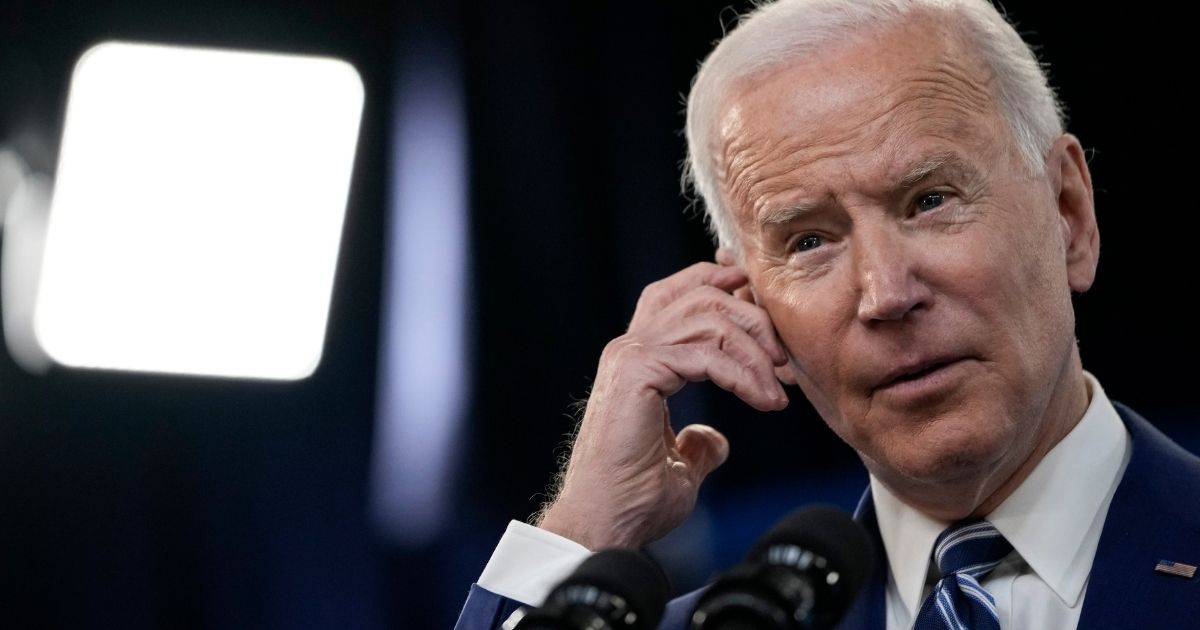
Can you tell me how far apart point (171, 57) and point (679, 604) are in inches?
107

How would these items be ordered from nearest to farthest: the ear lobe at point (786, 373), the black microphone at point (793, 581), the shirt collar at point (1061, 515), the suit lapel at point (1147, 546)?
the black microphone at point (793, 581) → the suit lapel at point (1147, 546) → the shirt collar at point (1061, 515) → the ear lobe at point (786, 373)

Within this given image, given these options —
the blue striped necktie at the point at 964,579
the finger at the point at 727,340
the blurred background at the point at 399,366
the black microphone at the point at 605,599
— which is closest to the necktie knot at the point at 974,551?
the blue striped necktie at the point at 964,579

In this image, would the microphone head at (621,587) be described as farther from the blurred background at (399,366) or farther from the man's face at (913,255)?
the blurred background at (399,366)

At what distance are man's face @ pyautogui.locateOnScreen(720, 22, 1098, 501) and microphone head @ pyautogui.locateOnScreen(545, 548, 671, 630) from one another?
0.72 meters

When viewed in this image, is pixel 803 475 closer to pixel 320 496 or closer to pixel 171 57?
pixel 320 496

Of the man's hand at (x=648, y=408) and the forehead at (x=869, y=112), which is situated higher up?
the forehead at (x=869, y=112)

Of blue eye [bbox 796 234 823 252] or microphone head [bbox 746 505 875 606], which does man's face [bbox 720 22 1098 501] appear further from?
microphone head [bbox 746 505 875 606]

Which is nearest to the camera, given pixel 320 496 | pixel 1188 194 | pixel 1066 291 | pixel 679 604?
pixel 1066 291

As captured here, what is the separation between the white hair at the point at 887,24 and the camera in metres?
1.95

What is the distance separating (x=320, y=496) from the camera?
3.87 meters

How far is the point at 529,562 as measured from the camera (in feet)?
6.45

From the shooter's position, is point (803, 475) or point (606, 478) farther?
point (803, 475)

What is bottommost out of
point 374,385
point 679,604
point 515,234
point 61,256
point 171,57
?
point 679,604

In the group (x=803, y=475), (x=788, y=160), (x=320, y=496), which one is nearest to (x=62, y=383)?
(x=320, y=496)
